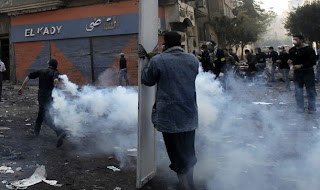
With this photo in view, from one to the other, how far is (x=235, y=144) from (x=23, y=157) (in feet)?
10.7

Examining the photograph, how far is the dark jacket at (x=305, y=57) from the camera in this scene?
23.6ft

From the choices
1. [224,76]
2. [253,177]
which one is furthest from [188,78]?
[224,76]

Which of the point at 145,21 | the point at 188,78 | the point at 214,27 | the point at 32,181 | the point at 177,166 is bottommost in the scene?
the point at 32,181

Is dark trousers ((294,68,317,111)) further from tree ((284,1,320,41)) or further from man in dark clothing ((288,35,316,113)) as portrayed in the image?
tree ((284,1,320,41))

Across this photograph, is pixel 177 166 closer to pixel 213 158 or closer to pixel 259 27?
pixel 213 158

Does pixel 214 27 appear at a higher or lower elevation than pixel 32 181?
higher

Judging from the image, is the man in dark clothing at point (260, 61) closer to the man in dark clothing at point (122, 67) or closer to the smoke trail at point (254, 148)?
the man in dark clothing at point (122, 67)

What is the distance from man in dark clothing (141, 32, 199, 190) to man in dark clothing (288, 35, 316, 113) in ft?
16.4

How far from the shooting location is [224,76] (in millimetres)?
8953

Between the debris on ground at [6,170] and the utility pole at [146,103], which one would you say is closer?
the utility pole at [146,103]

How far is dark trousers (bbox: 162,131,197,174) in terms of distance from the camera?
10.5ft

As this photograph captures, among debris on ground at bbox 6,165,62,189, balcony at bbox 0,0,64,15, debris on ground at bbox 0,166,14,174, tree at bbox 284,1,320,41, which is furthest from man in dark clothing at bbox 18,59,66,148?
tree at bbox 284,1,320,41

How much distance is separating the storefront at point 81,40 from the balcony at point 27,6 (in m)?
0.33

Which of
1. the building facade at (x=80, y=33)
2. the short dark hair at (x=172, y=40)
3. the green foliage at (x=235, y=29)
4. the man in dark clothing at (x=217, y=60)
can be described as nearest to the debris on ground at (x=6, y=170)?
the short dark hair at (x=172, y=40)
